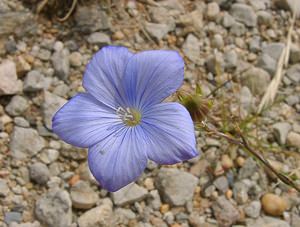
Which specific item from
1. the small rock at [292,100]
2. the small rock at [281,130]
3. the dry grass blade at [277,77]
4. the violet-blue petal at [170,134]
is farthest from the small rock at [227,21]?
the violet-blue petal at [170,134]

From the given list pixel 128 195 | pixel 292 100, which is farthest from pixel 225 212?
pixel 292 100

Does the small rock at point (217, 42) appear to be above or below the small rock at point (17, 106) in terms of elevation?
above

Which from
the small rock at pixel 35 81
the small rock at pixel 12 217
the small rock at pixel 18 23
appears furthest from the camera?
the small rock at pixel 18 23

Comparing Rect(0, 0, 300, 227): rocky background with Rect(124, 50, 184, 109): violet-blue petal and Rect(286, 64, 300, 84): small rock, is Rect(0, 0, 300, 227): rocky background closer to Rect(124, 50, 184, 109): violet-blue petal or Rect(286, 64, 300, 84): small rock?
Rect(286, 64, 300, 84): small rock

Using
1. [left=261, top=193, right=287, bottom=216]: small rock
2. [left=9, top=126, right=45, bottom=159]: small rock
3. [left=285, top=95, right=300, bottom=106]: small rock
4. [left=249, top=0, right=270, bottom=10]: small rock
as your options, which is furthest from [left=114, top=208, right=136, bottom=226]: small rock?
[left=249, top=0, right=270, bottom=10]: small rock

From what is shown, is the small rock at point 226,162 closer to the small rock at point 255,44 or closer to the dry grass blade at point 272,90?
the dry grass blade at point 272,90

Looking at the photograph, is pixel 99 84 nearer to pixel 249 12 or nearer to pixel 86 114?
pixel 86 114

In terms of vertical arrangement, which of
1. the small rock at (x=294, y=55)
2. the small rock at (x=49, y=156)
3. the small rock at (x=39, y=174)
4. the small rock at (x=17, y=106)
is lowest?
the small rock at (x=39, y=174)

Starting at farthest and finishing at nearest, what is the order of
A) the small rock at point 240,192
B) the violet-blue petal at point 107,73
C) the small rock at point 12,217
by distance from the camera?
1. the small rock at point 240,192
2. the small rock at point 12,217
3. the violet-blue petal at point 107,73
